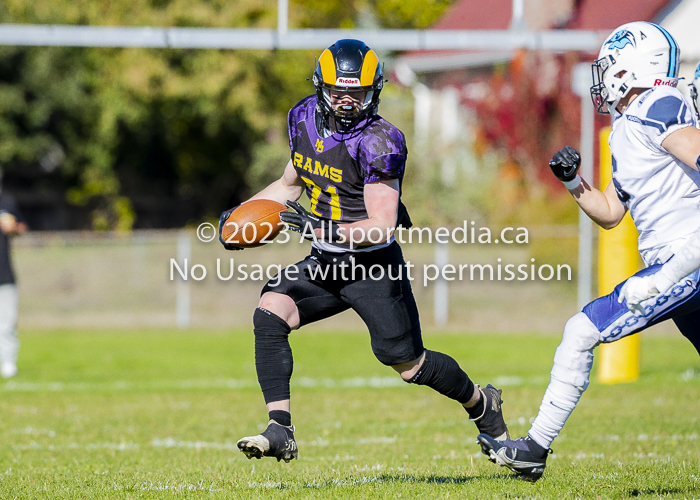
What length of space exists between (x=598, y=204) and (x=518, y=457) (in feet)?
4.13

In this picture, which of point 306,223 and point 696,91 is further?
point 696,91

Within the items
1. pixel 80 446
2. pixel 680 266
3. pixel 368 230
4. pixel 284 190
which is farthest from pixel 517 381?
pixel 680 266

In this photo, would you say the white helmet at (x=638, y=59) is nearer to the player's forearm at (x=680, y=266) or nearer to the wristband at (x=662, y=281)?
the player's forearm at (x=680, y=266)

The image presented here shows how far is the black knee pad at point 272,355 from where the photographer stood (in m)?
4.36

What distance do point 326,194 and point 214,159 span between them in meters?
26.5

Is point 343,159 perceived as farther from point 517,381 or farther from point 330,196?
point 517,381

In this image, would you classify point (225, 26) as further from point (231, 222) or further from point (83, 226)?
point (231, 222)

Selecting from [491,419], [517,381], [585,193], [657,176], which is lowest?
[517,381]

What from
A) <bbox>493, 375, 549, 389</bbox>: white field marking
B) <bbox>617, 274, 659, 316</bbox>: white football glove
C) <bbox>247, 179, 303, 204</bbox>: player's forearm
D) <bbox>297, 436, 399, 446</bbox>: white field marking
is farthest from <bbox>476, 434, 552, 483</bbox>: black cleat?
<bbox>493, 375, 549, 389</bbox>: white field marking

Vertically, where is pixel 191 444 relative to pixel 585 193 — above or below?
below

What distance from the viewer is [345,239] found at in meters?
4.04

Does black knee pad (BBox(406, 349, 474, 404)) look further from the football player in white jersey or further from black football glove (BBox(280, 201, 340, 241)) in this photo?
black football glove (BBox(280, 201, 340, 241))

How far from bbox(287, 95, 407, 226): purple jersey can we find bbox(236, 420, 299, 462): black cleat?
1065 mm

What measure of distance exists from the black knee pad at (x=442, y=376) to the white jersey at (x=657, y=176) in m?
1.17
